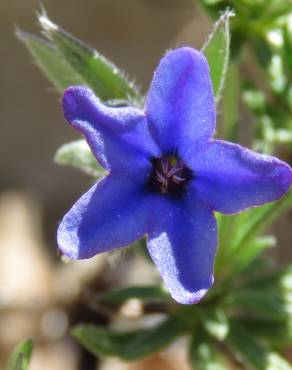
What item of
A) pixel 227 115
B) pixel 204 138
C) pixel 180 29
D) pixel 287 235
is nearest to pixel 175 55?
pixel 204 138

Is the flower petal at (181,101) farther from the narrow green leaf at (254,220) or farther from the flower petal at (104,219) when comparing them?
the narrow green leaf at (254,220)

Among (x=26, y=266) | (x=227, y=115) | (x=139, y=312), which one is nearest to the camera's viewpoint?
(x=227, y=115)

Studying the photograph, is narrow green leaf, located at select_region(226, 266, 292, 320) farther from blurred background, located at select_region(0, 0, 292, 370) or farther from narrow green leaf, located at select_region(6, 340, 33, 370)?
blurred background, located at select_region(0, 0, 292, 370)

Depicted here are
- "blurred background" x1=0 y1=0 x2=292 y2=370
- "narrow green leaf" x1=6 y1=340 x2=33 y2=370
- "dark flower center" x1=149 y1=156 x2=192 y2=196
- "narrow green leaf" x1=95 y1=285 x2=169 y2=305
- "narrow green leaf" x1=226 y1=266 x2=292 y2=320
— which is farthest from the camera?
"blurred background" x1=0 y1=0 x2=292 y2=370

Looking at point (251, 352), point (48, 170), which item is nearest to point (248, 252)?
point (251, 352)

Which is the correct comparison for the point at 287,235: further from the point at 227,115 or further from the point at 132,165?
the point at 132,165

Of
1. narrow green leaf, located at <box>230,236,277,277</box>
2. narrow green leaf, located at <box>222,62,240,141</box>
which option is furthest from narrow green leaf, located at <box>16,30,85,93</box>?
narrow green leaf, located at <box>230,236,277,277</box>
